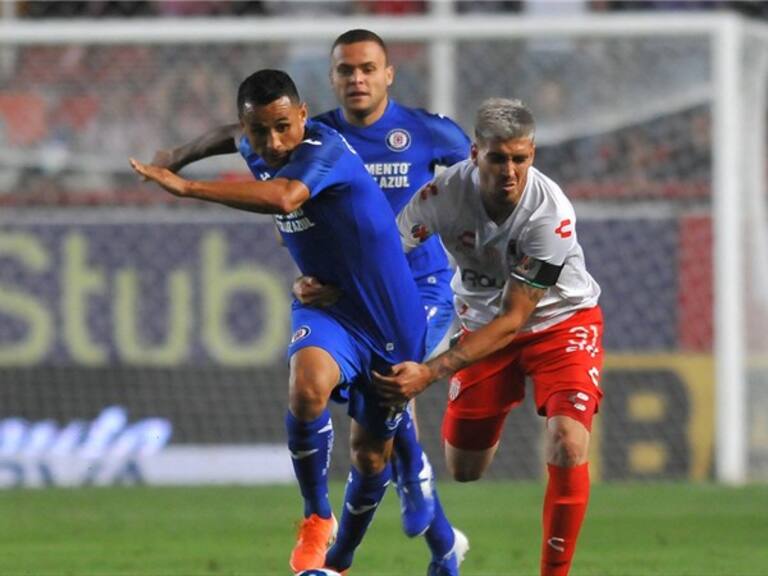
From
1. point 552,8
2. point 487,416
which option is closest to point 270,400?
point 552,8

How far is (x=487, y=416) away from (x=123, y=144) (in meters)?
6.32

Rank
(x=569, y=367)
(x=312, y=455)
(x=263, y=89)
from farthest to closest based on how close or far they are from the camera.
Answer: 1. (x=569, y=367)
2. (x=312, y=455)
3. (x=263, y=89)

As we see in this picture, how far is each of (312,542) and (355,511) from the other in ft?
1.22

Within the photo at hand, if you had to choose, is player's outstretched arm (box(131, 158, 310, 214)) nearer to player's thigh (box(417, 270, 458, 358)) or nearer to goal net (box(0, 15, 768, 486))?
player's thigh (box(417, 270, 458, 358))

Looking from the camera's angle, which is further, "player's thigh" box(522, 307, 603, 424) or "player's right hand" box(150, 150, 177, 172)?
"player's right hand" box(150, 150, 177, 172)

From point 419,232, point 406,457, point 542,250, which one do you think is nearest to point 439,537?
point 406,457

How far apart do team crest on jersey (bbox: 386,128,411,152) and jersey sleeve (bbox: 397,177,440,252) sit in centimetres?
109

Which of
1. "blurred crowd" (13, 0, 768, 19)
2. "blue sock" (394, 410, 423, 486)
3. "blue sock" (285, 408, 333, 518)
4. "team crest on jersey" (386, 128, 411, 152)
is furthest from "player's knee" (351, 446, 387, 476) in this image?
"blurred crowd" (13, 0, 768, 19)

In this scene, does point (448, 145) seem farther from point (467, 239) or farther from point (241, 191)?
point (241, 191)

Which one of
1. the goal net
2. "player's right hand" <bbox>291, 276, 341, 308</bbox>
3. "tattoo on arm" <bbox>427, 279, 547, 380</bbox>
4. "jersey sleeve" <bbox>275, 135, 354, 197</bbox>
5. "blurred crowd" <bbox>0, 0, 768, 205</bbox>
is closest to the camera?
"jersey sleeve" <bbox>275, 135, 354, 197</bbox>

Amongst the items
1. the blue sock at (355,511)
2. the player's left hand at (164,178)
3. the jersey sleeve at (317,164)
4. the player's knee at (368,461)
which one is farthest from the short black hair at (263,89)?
the blue sock at (355,511)

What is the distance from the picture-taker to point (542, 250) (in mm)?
6477

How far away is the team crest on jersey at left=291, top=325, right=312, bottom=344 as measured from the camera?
21.3 feet

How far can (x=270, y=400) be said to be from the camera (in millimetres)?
12633
